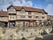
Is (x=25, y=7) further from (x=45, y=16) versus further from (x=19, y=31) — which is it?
(x=19, y=31)

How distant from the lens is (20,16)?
45969mm

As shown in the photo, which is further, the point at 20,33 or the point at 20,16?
the point at 20,16

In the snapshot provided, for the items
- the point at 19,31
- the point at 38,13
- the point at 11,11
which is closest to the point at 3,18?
the point at 11,11

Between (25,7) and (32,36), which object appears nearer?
(32,36)

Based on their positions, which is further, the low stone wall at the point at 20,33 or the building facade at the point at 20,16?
the building facade at the point at 20,16

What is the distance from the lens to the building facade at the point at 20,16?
4422 cm

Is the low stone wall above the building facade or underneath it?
underneath

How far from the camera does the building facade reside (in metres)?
44.2

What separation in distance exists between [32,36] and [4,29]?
6185 mm

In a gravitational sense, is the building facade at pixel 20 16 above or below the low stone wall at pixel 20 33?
above

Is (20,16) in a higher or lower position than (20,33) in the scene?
higher

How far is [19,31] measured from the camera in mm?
31047

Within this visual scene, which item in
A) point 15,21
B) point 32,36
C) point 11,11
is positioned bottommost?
point 32,36

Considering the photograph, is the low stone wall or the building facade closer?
the low stone wall
